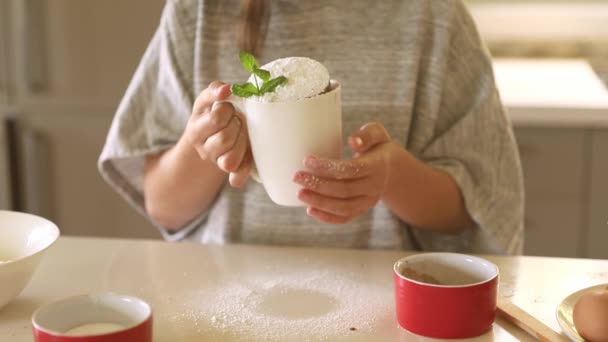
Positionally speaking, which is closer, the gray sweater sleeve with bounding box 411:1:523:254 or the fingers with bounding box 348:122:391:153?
the fingers with bounding box 348:122:391:153

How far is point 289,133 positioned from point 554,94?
121 cm

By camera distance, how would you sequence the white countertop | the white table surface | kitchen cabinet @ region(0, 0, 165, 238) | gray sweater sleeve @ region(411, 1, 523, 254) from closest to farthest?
the white table surface, gray sweater sleeve @ region(411, 1, 523, 254), the white countertop, kitchen cabinet @ region(0, 0, 165, 238)

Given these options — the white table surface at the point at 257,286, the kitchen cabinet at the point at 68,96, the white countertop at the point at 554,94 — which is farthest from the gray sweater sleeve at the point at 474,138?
the kitchen cabinet at the point at 68,96

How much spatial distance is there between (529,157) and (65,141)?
1186 mm

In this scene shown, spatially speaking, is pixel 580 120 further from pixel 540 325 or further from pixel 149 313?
pixel 149 313

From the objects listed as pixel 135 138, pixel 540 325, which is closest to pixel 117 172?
pixel 135 138

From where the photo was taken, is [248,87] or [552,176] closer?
[248,87]

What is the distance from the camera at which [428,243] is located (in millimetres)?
1304

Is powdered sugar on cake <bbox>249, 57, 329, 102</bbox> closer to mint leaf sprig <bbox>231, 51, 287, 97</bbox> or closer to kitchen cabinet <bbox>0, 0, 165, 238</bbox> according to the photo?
mint leaf sprig <bbox>231, 51, 287, 97</bbox>

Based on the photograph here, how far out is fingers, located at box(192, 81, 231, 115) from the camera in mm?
948

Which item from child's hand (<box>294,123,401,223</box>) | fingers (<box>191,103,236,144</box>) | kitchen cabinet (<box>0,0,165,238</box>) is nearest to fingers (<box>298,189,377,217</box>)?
child's hand (<box>294,123,401,223</box>)

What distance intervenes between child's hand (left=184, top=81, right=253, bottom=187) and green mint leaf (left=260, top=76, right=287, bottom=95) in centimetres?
6

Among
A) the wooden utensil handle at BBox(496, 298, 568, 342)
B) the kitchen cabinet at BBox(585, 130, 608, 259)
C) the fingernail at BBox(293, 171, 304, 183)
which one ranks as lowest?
the kitchen cabinet at BBox(585, 130, 608, 259)

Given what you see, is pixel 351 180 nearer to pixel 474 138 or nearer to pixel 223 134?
pixel 223 134
